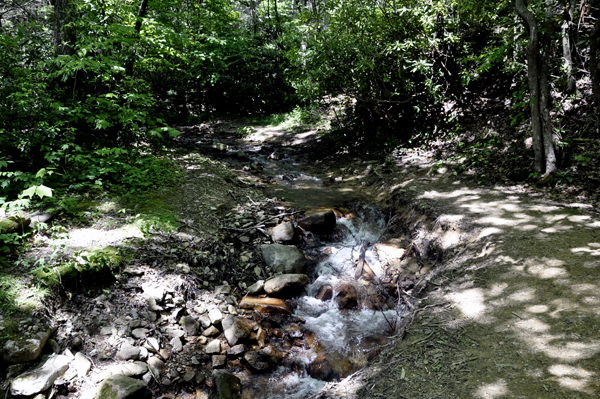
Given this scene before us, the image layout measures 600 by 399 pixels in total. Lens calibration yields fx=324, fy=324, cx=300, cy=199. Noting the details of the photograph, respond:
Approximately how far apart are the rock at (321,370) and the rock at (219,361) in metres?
1.04

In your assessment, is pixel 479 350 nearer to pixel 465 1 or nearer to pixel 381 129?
pixel 465 1

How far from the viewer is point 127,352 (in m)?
3.37

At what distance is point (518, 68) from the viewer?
775 cm

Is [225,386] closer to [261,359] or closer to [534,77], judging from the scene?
[261,359]

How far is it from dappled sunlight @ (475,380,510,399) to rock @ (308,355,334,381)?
6.11 feet

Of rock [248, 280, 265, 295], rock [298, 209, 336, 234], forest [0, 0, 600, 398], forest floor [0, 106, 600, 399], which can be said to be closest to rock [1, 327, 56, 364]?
forest [0, 0, 600, 398]

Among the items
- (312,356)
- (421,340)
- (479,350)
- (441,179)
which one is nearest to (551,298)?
(479,350)

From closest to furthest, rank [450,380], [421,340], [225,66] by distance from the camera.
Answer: [450,380] → [421,340] → [225,66]

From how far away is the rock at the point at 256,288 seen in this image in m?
5.06

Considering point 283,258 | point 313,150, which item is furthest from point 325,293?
point 313,150

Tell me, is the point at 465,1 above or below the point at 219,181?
above

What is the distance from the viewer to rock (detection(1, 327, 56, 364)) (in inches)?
111

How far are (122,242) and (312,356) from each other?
120 inches

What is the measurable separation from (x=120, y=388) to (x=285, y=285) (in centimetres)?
266
